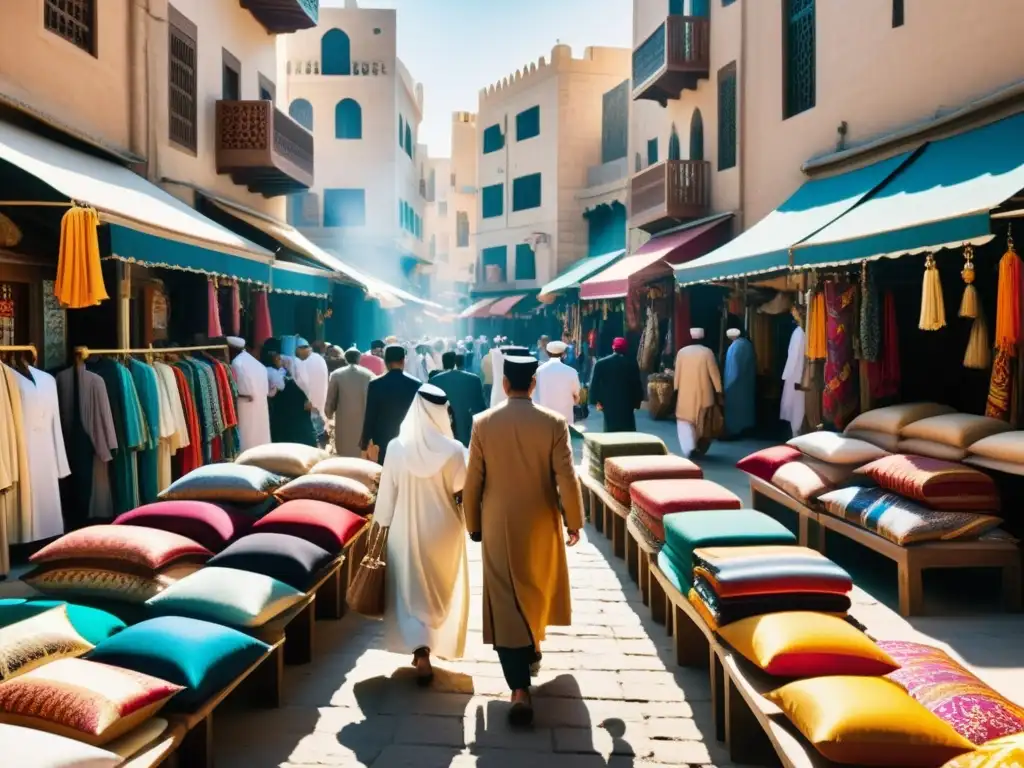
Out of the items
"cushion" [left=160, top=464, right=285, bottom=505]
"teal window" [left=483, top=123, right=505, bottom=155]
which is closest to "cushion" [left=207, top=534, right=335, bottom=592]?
"cushion" [left=160, top=464, right=285, bottom=505]

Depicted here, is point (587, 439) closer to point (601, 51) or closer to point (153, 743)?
point (153, 743)

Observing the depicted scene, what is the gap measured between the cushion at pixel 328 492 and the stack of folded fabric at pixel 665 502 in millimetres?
1830

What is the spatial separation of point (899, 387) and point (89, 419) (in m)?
7.01

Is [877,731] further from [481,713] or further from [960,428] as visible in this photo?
[960,428]

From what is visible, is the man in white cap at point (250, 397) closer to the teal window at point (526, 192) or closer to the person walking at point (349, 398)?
the person walking at point (349, 398)

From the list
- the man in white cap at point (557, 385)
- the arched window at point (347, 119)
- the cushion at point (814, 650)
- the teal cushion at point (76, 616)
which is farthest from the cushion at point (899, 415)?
the arched window at point (347, 119)

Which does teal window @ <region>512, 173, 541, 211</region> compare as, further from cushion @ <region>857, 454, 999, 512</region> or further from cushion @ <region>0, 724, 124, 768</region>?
cushion @ <region>0, 724, 124, 768</region>

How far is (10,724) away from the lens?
9.07 ft

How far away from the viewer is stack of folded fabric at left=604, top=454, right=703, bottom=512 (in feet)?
22.2

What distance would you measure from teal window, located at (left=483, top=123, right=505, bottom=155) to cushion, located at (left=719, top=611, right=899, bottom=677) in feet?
105

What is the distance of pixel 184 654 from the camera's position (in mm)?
3334

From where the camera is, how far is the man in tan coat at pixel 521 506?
434 centimetres

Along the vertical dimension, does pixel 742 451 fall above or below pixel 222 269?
below

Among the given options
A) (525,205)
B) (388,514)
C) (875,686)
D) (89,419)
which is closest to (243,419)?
(89,419)
